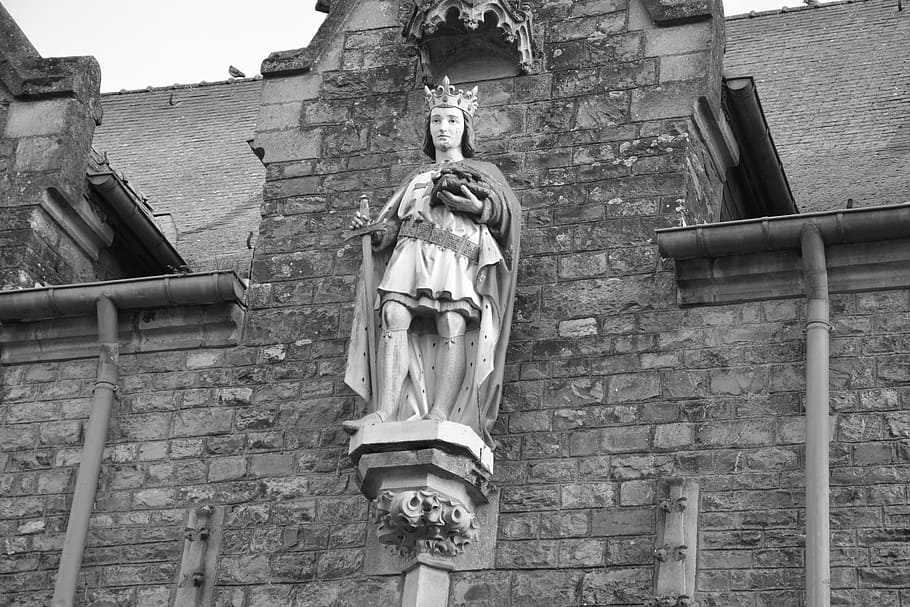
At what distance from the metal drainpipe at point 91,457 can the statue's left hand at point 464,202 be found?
225cm

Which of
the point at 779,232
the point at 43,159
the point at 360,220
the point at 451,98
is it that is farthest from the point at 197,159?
the point at 779,232

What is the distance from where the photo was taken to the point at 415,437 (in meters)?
11.5

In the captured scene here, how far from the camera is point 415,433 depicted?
1149 centimetres

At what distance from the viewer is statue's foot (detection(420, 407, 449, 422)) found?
38.2 feet

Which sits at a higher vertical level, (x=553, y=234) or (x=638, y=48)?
(x=638, y=48)

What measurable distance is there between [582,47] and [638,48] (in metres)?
0.36

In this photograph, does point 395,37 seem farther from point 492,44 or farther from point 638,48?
point 638,48

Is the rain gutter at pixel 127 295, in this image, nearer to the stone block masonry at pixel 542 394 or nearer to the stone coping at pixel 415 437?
the stone block masonry at pixel 542 394

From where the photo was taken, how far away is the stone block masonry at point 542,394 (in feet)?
37.3

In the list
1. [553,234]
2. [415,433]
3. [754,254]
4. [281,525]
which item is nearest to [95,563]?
[281,525]

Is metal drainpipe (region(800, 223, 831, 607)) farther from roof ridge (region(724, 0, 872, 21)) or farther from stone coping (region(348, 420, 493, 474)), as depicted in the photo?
roof ridge (region(724, 0, 872, 21))

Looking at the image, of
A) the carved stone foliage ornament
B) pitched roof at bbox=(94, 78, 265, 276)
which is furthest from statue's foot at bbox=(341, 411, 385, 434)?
pitched roof at bbox=(94, 78, 265, 276)

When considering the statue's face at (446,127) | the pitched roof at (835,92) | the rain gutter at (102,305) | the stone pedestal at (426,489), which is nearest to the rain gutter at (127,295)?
the rain gutter at (102,305)

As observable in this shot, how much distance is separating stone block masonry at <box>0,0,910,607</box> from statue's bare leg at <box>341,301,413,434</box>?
1.88 ft
